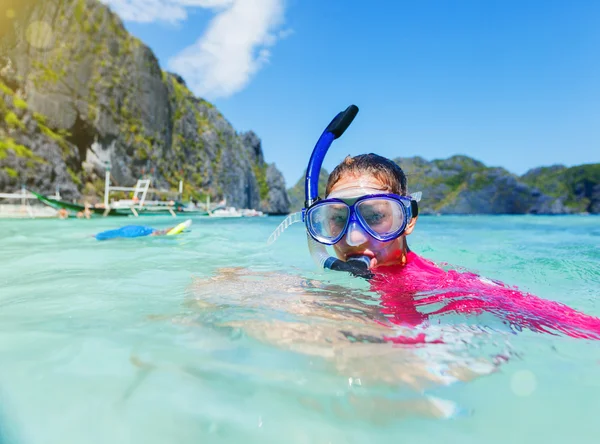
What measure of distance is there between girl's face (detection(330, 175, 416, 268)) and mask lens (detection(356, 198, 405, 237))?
0.26 feet

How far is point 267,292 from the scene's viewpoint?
7.77 feet

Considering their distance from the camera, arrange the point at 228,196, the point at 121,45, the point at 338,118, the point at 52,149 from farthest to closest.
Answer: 1. the point at 228,196
2. the point at 121,45
3. the point at 52,149
4. the point at 338,118

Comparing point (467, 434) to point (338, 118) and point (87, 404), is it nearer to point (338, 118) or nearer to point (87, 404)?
point (87, 404)

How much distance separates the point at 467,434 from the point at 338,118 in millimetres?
2517

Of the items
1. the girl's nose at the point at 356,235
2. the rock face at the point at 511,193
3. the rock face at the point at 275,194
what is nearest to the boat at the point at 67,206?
the girl's nose at the point at 356,235

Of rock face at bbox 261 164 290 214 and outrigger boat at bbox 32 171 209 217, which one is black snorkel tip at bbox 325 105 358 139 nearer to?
outrigger boat at bbox 32 171 209 217

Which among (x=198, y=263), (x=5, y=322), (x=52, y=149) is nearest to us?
(x=5, y=322)

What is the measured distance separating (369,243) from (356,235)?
12 centimetres

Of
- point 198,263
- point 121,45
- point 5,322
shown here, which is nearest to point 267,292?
point 5,322

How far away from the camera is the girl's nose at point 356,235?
248 centimetres

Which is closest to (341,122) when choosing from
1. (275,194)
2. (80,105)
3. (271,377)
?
(271,377)

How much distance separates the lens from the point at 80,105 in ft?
132

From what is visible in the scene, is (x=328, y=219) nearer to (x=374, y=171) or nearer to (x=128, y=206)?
(x=374, y=171)

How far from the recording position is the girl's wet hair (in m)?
2.69
